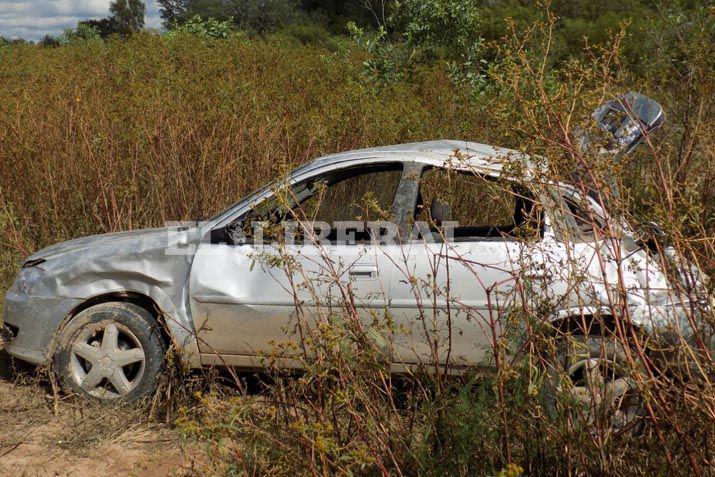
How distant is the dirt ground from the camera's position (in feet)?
15.1

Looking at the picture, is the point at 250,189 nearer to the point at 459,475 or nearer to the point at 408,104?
the point at 408,104

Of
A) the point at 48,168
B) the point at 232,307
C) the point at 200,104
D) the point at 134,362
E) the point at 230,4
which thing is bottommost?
the point at 134,362

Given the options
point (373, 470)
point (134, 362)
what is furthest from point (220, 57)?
point (373, 470)

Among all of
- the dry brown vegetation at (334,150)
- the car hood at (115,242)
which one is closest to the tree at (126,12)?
the dry brown vegetation at (334,150)

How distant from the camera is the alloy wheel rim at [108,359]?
5.22 m

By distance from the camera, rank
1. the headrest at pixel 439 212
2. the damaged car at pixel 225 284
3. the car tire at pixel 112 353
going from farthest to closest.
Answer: the car tire at pixel 112 353 → the headrest at pixel 439 212 → the damaged car at pixel 225 284

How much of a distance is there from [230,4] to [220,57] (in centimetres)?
3041

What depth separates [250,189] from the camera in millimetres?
8539

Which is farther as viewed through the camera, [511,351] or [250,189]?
[250,189]

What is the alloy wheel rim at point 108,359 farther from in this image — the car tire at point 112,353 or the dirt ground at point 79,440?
the dirt ground at point 79,440

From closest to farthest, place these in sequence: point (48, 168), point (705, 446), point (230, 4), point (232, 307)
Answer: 1. point (705, 446)
2. point (232, 307)
3. point (48, 168)
4. point (230, 4)

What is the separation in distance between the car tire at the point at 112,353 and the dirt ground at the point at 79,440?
4.7 inches

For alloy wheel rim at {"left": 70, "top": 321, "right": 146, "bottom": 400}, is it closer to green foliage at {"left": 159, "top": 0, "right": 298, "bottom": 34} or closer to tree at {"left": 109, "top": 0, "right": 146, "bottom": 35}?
green foliage at {"left": 159, "top": 0, "right": 298, "bottom": 34}

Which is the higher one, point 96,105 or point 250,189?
point 96,105
